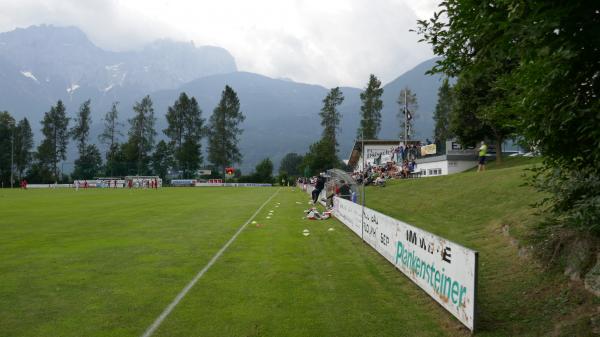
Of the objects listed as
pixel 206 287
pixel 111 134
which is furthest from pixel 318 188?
pixel 111 134

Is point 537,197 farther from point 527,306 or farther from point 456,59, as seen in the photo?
point 456,59

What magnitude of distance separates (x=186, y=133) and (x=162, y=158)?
8.24m

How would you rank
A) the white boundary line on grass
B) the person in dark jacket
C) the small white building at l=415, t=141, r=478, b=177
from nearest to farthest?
the white boundary line on grass, the person in dark jacket, the small white building at l=415, t=141, r=478, b=177

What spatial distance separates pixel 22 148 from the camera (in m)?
105

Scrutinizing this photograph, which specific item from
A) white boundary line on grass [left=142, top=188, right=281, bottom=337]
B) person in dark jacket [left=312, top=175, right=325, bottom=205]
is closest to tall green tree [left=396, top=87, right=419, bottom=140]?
person in dark jacket [left=312, top=175, right=325, bottom=205]

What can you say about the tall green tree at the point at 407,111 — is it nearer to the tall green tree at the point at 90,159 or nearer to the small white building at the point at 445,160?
the small white building at the point at 445,160

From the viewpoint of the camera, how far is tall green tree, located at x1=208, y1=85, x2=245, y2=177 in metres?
108

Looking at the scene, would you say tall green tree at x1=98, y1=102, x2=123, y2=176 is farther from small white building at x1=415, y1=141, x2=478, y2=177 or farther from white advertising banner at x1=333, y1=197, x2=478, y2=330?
white advertising banner at x1=333, y1=197, x2=478, y2=330

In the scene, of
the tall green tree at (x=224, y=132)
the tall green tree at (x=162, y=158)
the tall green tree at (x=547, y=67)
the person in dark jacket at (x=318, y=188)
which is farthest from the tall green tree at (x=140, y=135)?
the tall green tree at (x=547, y=67)

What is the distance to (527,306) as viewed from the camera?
6914 millimetres

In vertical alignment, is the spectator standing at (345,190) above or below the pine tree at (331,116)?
below

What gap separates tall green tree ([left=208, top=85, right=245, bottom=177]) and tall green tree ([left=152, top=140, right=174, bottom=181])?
10.1m

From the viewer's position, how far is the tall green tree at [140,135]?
10712 cm

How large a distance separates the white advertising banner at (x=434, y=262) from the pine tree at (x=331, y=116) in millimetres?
88700
